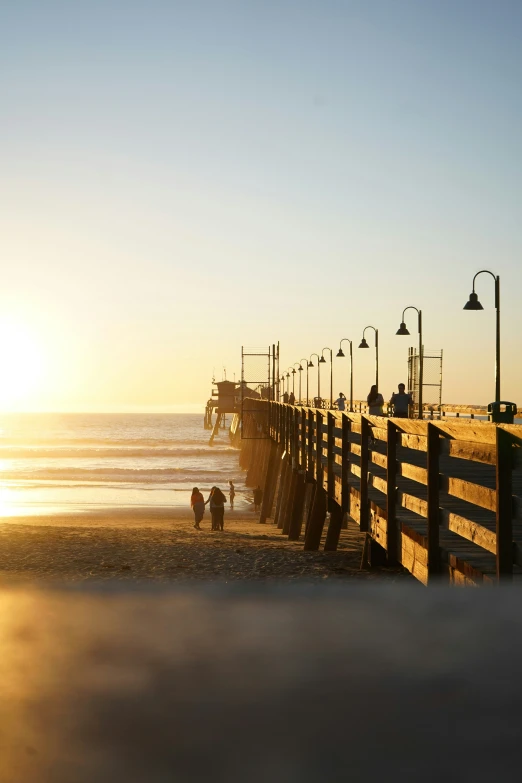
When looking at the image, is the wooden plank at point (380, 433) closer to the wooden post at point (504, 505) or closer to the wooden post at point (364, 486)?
the wooden post at point (364, 486)

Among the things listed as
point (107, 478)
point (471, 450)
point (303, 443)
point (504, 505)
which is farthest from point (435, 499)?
point (107, 478)

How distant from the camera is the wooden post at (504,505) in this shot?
5.64 metres

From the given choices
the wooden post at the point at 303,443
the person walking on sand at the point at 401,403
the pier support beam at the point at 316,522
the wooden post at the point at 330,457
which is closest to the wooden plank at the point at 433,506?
the wooden post at the point at 330,457

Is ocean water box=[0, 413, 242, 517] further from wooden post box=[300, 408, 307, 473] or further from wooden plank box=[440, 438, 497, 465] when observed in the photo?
wooden plank box=[440, 438, 497, 465]

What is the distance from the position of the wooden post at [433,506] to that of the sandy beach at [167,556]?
4916mm

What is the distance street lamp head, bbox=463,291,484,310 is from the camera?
2448cm

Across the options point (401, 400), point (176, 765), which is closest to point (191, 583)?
point (176, 765)

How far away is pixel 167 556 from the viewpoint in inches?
667

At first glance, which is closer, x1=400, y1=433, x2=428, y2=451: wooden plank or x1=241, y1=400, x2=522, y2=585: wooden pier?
x1=241, y1=400, x2=522, y2=585: wooden pier

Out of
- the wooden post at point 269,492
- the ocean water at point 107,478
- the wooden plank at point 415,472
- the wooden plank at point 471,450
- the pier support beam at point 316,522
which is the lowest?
the ocean water at point 107,478

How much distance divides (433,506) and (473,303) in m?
18.0

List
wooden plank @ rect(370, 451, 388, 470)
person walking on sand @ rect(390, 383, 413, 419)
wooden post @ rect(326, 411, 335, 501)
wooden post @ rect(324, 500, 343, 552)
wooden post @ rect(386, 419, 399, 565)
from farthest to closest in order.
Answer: person walking on sand @ rect(390, 383, 413, 419)
wooden post @ rect(324, 500, 343, 552)
wooden post @ rect(326, 411, 335, 501)
wooden plank @ rect(370, 451, 388, 470)
wooden post @ rect(386, 419, 399, 565)

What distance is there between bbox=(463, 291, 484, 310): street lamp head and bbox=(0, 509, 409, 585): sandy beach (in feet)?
25.5

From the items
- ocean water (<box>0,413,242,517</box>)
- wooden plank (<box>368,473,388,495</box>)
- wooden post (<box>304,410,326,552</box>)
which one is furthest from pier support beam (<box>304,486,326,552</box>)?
ocean water (<box>0,413,242,517</box>)
